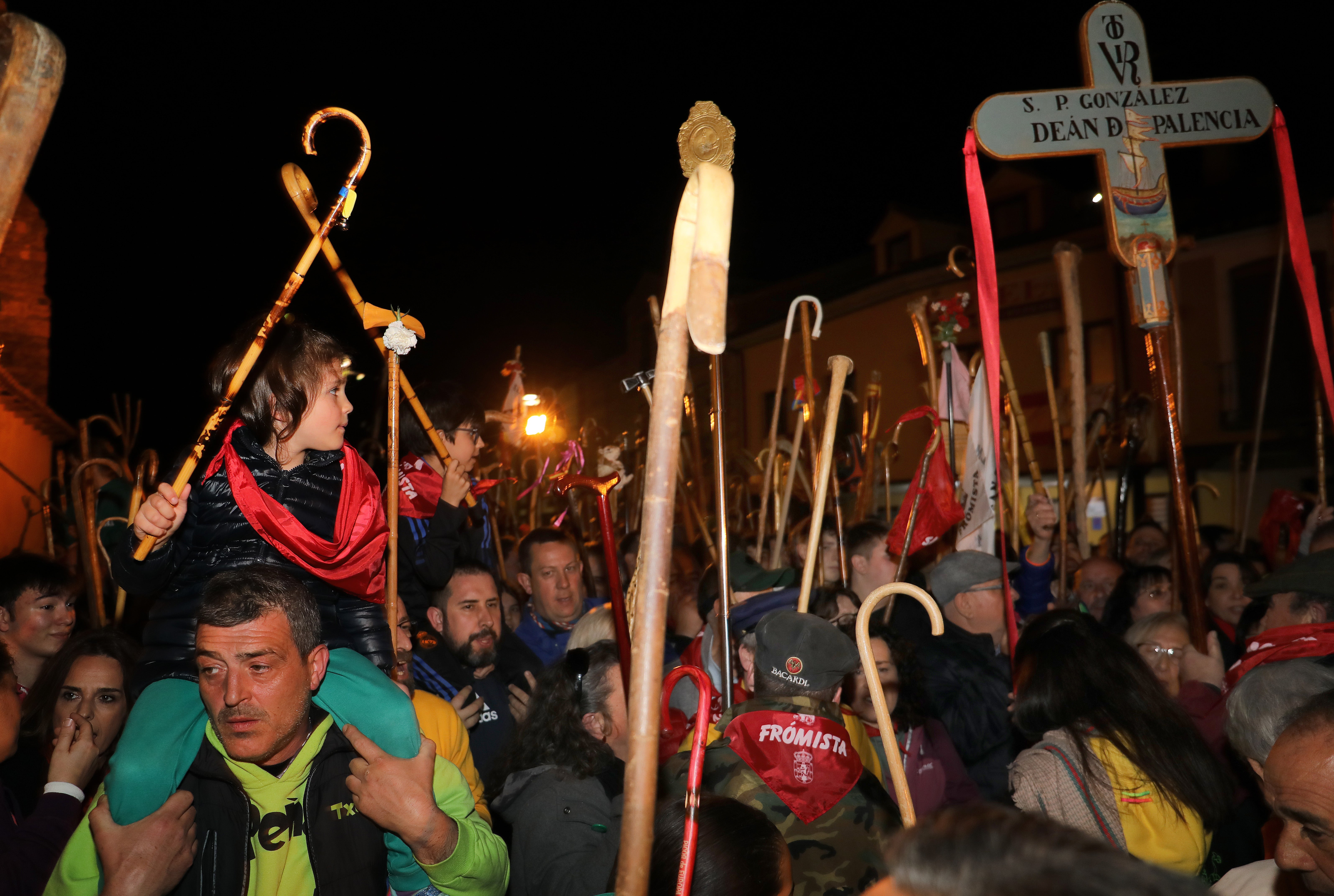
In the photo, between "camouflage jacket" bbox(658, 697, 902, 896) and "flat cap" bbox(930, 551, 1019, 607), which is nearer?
"camouflage jacket" bbox(658, 697, 902, 896)

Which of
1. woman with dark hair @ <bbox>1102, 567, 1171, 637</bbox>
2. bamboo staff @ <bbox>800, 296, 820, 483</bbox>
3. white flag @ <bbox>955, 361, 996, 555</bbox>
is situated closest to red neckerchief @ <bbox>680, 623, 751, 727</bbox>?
bamboo staff @ <bbox>800, 296, 820, 483</bbox>

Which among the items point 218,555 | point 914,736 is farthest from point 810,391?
point 218,555

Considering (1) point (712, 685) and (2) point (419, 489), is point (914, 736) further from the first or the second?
(2) point (419, 489)

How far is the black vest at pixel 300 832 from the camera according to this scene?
7.25 feet

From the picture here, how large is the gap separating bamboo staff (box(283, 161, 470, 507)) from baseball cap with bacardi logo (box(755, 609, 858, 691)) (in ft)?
Result: 4.34

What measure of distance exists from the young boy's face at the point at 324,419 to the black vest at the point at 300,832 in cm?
83

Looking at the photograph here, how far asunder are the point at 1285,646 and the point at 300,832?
2.90 metres

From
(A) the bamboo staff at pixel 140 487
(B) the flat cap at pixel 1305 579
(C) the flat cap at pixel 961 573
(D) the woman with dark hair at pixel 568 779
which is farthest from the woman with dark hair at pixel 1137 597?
(A) the bamboo staff at pixel 140 487

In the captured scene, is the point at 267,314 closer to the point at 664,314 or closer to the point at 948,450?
the point at 664,314

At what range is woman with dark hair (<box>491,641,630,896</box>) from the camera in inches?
103

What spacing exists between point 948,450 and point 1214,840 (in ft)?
10.7

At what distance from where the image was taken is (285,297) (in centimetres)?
259

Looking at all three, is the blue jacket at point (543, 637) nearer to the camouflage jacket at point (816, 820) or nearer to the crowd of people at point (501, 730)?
the crowd of people at point (501, 730)

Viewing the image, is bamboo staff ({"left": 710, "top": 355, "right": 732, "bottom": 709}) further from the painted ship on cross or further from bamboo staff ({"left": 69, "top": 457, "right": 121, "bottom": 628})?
bamboo staff ({"left": 69, "top": 457, "right": 121, "bottom": 628})
